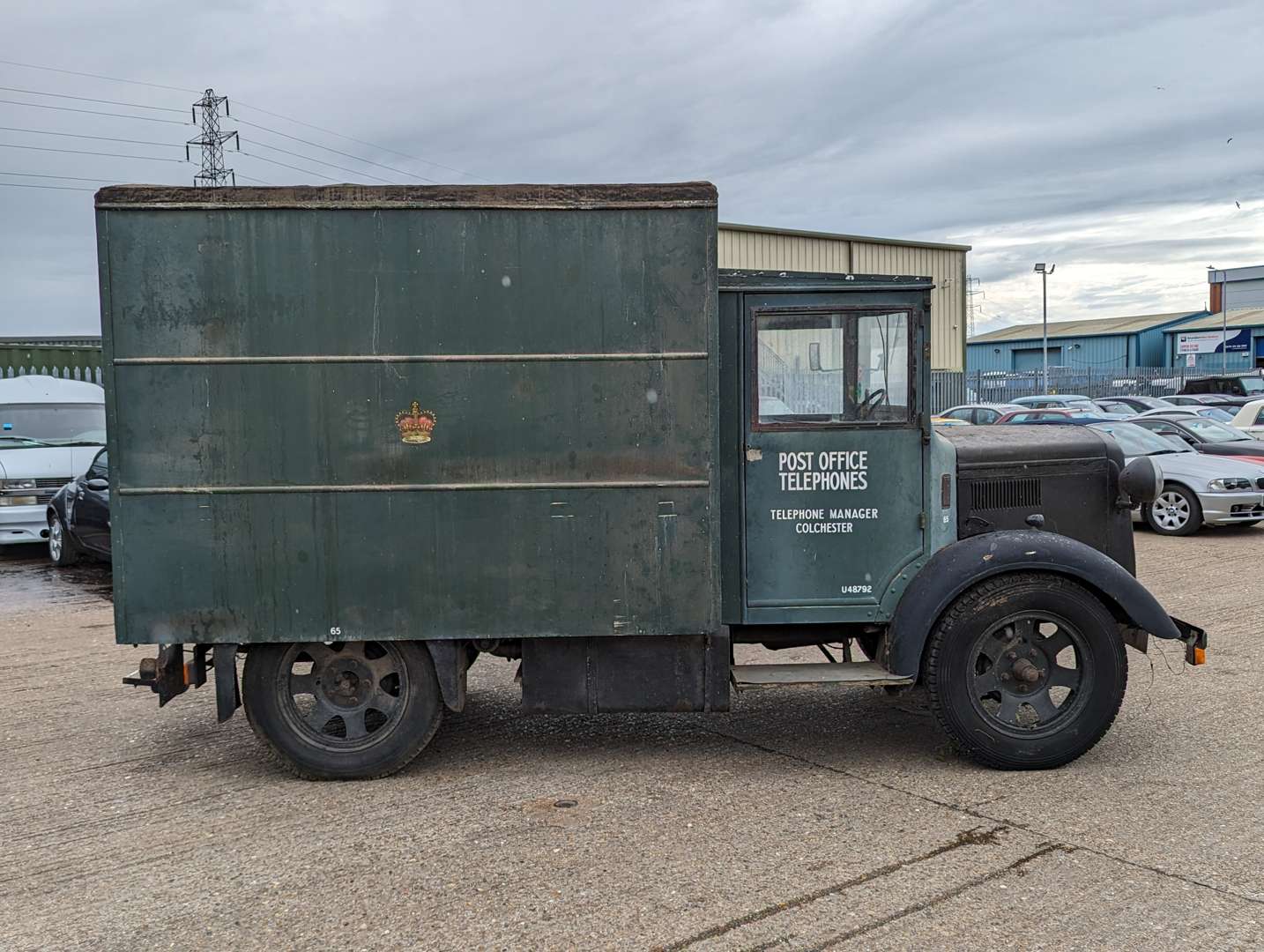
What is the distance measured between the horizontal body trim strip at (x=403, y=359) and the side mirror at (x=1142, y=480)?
2.41 meters

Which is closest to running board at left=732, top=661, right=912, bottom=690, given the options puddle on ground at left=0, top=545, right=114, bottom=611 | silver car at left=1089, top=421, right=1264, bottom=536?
puddle on ground at left=0, top=545, right=114, bottom=611

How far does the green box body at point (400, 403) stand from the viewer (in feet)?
16.9

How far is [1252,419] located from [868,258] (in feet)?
42.6

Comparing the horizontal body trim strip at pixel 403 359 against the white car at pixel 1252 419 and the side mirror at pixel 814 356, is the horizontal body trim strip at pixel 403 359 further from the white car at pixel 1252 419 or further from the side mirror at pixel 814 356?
the white car at pixel 1252 419

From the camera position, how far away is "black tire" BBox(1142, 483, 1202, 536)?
47.0ft

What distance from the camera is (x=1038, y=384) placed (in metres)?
44.1

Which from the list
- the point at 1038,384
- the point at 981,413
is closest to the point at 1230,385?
the point at 1038,384

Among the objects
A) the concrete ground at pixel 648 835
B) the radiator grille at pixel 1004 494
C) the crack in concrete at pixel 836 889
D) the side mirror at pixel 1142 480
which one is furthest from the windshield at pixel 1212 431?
the crack in concrete at pixel 836 889

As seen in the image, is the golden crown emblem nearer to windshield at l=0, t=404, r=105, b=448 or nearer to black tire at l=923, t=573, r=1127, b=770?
black tire at l=923, t=573, r=1127, b=770

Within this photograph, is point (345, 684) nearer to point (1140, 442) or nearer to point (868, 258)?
point (1140, 442)

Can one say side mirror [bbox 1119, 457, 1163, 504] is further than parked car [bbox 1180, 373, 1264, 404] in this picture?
No

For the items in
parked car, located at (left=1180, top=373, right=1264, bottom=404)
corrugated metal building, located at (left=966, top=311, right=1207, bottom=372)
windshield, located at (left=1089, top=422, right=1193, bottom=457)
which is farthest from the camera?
corrugated metal building, located at (left=966, top=311, right=1207, bottom=372)

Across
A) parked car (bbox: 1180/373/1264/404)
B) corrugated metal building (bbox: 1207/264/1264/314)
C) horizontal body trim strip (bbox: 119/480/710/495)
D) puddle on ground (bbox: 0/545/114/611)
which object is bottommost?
puddle on ground (bbox: 0/545/114/611)

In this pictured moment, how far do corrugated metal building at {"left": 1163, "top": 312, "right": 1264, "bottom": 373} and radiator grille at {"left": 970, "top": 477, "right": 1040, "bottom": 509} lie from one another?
61.5 meters
